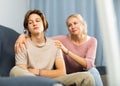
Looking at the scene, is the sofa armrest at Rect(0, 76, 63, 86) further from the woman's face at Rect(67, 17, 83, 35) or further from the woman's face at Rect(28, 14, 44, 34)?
the woman's face at Rect(67, 17, 83, 35)

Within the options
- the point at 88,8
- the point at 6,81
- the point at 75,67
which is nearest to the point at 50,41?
the point at 75,67

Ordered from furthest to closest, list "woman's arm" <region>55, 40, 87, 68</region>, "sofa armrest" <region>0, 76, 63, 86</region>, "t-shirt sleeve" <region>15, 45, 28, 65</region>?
1. "woman's arm" <region>55, 40, 87, 68</region>
2. "t-shirt sleeve" <region>15, 45, 28, 65</region>
3. "sofa armrest" <region>0, 76, 63, 86</region>

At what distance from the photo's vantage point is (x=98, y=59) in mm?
2596

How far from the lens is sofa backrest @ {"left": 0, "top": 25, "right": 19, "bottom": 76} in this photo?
1885 millimetres

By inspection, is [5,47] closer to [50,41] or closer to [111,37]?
[50,41]

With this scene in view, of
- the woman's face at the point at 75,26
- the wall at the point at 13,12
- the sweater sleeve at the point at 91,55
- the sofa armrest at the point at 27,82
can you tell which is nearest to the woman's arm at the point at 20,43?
the woman's face at the point at 75,26

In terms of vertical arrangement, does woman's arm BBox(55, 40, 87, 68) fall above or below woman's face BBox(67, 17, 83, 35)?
below

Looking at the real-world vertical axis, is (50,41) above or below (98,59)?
above

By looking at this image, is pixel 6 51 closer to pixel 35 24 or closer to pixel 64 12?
pixel 35 24

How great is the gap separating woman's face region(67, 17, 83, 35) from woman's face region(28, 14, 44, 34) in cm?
25

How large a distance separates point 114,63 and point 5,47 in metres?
1.45

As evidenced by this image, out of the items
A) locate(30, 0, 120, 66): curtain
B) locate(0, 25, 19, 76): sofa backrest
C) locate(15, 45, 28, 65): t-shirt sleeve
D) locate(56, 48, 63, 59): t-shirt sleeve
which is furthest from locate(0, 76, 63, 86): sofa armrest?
locate(30, 0, 120, 66): curtain

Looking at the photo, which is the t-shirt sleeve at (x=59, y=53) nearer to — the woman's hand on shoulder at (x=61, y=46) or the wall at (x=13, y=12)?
the woman's hand on shoulder at (x=61, y=46)

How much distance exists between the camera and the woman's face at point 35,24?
1.77 m
